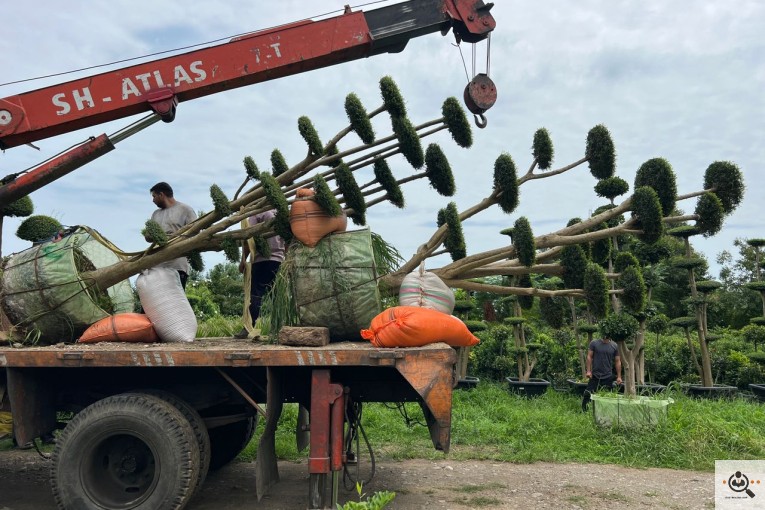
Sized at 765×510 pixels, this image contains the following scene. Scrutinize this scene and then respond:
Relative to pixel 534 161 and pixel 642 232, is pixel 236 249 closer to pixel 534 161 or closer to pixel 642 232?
pixel 534 161

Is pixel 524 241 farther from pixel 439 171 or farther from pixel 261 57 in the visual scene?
pixel 261 57

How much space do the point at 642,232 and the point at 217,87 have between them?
134 inches

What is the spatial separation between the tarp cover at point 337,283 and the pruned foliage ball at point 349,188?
1.01 ft

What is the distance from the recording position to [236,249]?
497 centimetres

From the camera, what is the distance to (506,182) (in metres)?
4.83

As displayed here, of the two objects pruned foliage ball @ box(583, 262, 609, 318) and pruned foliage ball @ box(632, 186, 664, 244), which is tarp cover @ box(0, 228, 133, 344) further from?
pruned foliage ball @ box(632, 186, 664, 244)

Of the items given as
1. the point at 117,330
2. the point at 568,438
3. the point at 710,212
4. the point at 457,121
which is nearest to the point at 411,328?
the point at 457,121

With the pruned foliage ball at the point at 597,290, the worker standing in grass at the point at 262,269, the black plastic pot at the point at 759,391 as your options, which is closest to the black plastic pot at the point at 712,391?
the black plastic pot at the point at 759,391

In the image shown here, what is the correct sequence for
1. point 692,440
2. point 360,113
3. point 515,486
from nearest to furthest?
point 360,113 → point 515,486 → point 692,440

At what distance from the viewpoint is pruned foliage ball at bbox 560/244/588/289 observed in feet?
16.2

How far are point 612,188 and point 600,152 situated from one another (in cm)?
230

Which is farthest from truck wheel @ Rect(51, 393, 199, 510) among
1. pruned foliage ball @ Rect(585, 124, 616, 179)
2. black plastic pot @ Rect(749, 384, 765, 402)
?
black plastic pot @ Rect(749, 384, 765, 402)

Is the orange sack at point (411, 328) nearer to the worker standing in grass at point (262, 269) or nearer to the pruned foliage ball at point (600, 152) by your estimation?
the worker standing in grass at point (262, 269)

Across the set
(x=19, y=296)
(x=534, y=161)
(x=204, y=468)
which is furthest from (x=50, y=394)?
(x=534, y=161)
